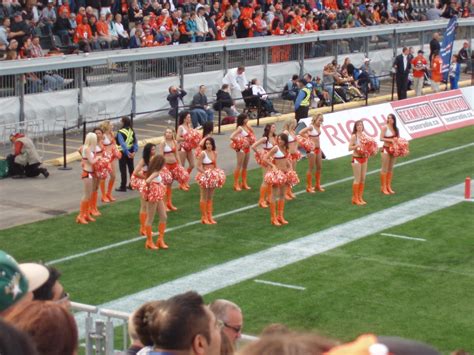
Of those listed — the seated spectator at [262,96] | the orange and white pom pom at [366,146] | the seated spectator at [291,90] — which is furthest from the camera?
the seated spectator at [291,90]

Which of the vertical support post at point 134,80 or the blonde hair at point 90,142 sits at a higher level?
the blonde hair at point 90,142

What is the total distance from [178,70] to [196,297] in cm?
2540

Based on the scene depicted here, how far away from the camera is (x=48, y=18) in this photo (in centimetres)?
3080

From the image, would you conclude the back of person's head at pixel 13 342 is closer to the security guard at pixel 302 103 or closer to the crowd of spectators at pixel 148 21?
the security guard at pixel 302 103

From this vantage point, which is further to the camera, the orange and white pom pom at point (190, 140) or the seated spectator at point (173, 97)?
the seated spectator at point (173, 97)

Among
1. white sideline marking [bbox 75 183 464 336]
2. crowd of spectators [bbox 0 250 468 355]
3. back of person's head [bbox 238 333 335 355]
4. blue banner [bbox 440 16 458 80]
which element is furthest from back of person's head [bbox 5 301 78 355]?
blue banner [bbox 440 16 458 80]

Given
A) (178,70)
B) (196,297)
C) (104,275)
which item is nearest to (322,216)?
(104,275)

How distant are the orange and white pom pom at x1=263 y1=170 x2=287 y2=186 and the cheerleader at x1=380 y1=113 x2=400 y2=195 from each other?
318 centimetres

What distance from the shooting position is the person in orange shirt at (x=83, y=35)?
2961cm

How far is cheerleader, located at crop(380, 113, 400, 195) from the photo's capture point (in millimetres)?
20328

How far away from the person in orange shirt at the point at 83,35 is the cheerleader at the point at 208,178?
1229 cm

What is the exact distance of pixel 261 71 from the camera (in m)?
32.4

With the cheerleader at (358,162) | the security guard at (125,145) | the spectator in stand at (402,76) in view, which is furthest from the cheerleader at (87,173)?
the spectator in stand at (402,76)

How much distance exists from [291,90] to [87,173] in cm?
1349
